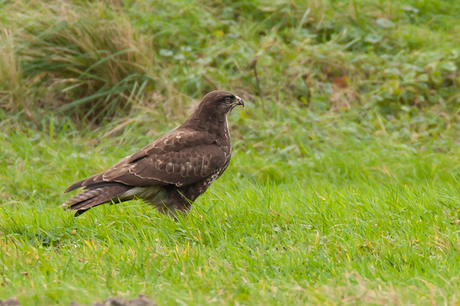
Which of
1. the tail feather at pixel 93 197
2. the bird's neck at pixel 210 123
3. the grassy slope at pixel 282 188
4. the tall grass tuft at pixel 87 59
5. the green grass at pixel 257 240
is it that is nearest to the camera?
the green grass at pixel 257 240

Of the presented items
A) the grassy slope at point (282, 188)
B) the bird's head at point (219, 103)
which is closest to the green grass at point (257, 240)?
the grassy slope at point (282, 188)

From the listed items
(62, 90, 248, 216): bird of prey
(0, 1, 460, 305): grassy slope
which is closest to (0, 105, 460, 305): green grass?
(0, 1, 460, 305): grassy slope

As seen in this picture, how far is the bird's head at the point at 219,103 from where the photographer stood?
6.02 metres

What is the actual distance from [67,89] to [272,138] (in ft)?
11.2

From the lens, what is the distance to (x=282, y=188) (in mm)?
6855

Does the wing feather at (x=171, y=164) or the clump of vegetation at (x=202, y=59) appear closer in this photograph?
the wing feather at (x=171, y=164)

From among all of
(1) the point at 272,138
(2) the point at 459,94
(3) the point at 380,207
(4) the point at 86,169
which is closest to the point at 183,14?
(1) the point at 272,138

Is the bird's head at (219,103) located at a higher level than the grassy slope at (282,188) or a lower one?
higher

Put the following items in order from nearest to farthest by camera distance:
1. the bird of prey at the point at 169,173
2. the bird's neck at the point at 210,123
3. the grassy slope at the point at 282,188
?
the grassy slope at the point at 282,188, the bird of prey at the point at 169,173, the bird's neck at the point at 210,123

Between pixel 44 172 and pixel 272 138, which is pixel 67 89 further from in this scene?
pixel 272 138

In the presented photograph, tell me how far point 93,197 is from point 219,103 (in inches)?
64.3

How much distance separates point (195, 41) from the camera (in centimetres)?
1055

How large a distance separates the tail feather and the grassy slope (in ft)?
0.63

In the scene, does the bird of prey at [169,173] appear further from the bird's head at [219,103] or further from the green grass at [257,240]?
the green grass at [257,240]
